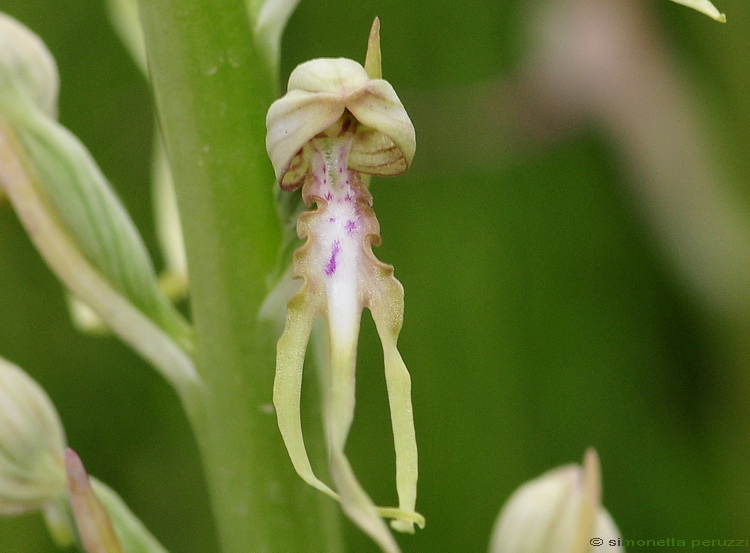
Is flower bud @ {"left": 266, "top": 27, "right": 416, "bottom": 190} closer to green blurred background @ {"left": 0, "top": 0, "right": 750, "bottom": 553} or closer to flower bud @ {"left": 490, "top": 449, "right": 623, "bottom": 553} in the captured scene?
flower bud @ {"left": 490, "top": 449, "right": 623, "bottom": 553}

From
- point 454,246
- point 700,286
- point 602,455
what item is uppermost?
point 454,246

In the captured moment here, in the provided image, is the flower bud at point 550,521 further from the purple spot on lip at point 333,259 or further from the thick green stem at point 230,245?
the purple spot on lip at point 333,259

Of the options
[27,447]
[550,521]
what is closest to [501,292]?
[550,521]

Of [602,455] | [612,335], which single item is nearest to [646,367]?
[612,335]

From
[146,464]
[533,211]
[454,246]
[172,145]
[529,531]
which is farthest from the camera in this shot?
[533,211]

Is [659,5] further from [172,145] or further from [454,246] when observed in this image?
[172,145]

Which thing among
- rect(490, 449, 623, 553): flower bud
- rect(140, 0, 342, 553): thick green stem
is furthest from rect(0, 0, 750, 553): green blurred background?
rect(140, 0, 342, 553): thick green stem

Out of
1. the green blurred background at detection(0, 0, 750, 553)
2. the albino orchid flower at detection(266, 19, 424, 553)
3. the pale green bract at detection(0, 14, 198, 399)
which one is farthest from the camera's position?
the green blurred background at detection(0, 0, 750, 553)
